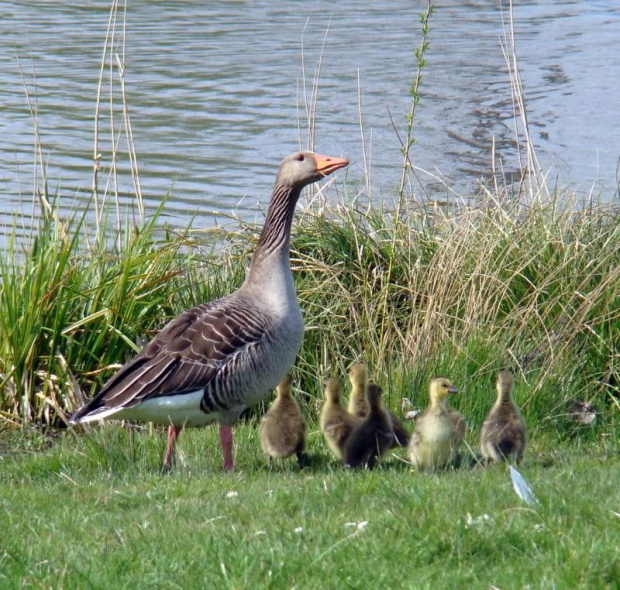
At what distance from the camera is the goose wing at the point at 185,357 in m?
7.41

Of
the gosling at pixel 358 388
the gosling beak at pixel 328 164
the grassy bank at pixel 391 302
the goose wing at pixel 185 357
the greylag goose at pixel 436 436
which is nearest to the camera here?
the greylag goose at pixel 436 436

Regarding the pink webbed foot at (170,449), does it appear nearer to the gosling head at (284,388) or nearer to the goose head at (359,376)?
the gosling head at (284,388)

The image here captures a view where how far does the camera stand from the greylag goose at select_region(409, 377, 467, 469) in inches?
280

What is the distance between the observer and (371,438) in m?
7.31

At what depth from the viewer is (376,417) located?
24.6 ft

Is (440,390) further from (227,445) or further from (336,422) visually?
(227,445)

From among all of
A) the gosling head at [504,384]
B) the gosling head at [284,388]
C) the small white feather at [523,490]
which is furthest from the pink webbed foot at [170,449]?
the small white feather at [523,490]

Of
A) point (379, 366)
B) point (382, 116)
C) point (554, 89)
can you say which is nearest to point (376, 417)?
point (379, 366)

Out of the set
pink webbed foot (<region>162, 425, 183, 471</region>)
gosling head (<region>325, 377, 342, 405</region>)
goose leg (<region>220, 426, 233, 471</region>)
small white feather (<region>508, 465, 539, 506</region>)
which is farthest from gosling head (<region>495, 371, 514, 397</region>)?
pink webbed foot (<region>162, 425, 183, 471</region>)

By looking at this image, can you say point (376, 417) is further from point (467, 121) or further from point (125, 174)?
point (467, 121)

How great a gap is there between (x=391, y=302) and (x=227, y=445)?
114 inches

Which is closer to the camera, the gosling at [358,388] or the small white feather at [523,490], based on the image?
the small white feather at [523,490]

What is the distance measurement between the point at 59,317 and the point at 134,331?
643 millimetres

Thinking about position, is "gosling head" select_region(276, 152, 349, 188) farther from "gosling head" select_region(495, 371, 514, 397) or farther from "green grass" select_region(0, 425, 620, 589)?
"green grass" select_region(0, 425, 620, 589)
